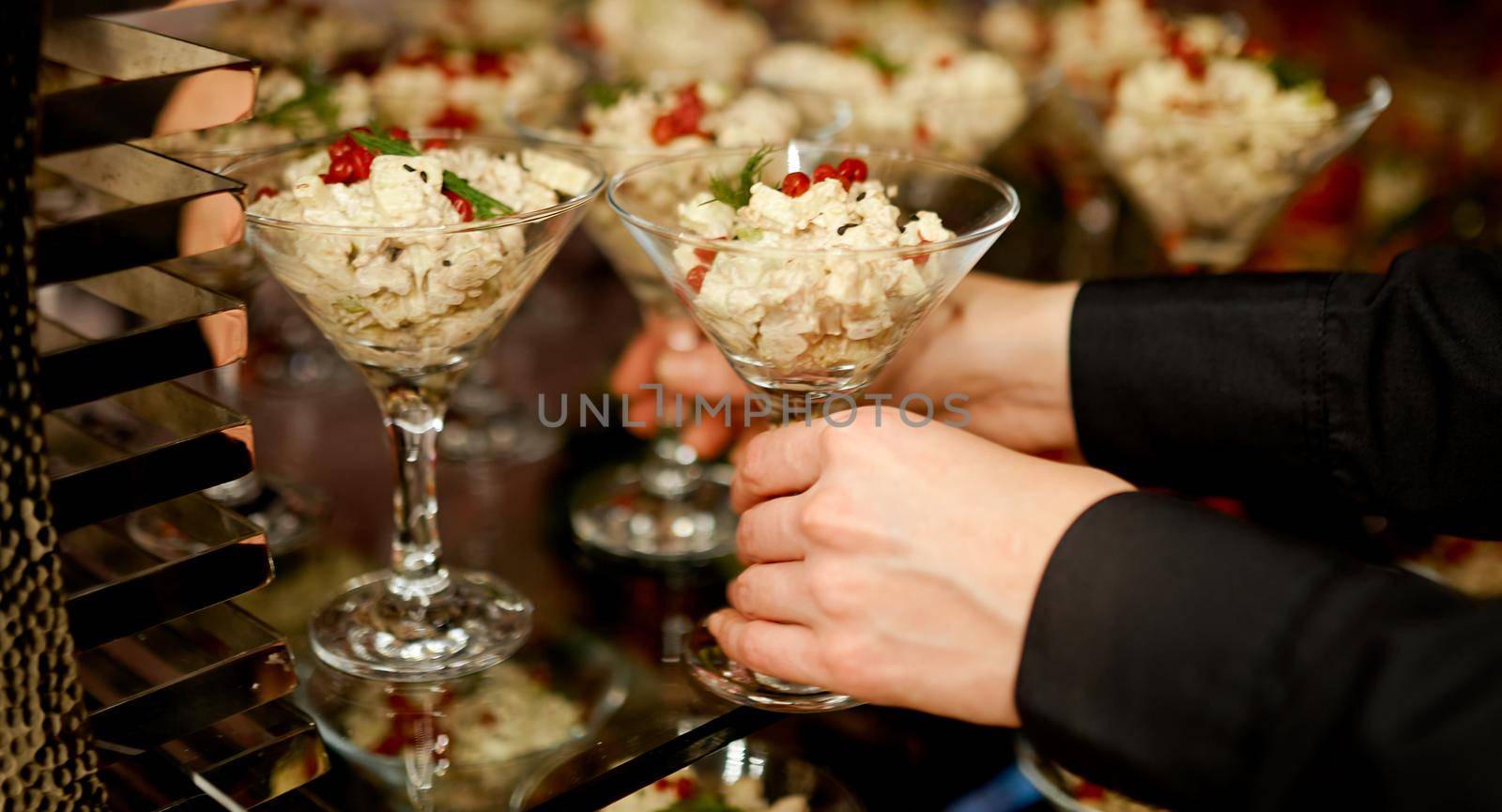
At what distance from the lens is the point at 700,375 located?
62.9 inches

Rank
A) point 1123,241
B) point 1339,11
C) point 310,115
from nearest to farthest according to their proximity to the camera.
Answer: point 310,115
point 1339,11
point 1123,241

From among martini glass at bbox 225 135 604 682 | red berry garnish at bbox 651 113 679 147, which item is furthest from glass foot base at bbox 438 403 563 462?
red berry garnish at bbox 651 113 679 147

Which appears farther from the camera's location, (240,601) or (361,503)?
(361,503)

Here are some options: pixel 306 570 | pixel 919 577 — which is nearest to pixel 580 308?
pixel 306 570

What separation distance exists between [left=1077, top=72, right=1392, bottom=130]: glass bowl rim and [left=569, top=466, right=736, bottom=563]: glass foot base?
0.82 metres

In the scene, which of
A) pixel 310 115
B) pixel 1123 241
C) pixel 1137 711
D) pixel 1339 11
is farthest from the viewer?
pixel 1123 241

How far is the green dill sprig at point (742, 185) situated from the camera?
1.20m

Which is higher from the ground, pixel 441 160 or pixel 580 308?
pixel 441 160

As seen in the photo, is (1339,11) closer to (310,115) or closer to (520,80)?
(520,80)

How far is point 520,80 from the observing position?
193 cm

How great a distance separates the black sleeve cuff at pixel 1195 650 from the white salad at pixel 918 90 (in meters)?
1.08

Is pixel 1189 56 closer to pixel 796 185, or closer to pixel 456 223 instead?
pixel 796 185

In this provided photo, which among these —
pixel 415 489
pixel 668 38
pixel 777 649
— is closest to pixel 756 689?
pixel 777 649

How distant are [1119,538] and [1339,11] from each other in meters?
2.07
